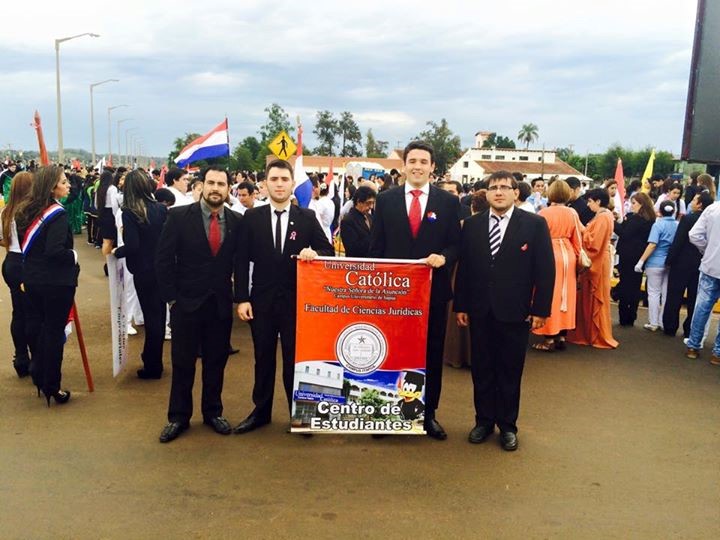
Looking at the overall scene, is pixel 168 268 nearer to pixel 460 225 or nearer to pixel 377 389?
pixel 377 389

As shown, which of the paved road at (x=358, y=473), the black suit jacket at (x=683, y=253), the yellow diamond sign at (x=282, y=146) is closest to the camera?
the paved road at (x=358, y=473)

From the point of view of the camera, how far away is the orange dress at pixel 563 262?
7.14m

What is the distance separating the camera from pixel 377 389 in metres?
4.54

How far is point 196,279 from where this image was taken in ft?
15.0

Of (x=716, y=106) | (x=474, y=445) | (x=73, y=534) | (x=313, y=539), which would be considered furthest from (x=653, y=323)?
(x=73, y=534)

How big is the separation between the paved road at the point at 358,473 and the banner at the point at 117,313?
23 cm

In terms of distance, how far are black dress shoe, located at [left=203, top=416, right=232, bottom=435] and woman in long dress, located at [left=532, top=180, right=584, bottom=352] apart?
394cm

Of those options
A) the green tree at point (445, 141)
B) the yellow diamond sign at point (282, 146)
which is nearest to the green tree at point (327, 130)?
the green tree at point (445, 141)

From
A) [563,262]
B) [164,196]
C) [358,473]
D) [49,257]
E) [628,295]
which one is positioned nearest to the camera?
[358,473]

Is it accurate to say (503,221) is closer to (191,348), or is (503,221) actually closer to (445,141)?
(191,348)

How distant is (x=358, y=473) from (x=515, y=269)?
1810mm

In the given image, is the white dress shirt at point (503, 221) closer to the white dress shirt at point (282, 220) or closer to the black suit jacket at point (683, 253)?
the white dress shirt at point (282, 220)

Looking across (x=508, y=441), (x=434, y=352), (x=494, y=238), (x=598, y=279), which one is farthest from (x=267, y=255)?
(x=598, y=279)

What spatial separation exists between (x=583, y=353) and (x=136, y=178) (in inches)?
212
